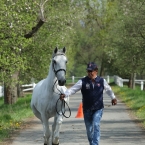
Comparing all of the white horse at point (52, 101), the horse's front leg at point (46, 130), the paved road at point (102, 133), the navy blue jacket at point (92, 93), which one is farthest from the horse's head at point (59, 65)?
the paved road at point (102, 133)

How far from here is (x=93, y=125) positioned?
11.3 metres

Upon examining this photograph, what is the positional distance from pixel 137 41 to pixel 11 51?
6.46m

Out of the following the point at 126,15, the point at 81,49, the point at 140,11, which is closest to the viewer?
the point at 140,11

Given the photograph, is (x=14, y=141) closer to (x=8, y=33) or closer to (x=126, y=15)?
(x=8, y=33)

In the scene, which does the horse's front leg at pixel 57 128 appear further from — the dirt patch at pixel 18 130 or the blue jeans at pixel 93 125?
the dirt patch at pixel 18 130

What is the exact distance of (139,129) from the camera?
17.1 m

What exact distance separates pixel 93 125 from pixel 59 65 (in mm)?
1692

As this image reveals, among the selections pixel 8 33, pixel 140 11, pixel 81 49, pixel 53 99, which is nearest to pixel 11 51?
pixel 8 33

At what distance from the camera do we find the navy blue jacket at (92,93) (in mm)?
11234

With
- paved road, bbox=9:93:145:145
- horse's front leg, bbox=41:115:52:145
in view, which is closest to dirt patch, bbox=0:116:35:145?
paved road, bbox=9:93:145:145

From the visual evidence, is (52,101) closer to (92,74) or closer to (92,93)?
(92,93)

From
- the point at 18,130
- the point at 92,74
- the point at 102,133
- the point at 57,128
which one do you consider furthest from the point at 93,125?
the point at 18,130

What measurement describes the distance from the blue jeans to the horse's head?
95cm

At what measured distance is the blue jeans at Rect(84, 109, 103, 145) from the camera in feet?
37.0
